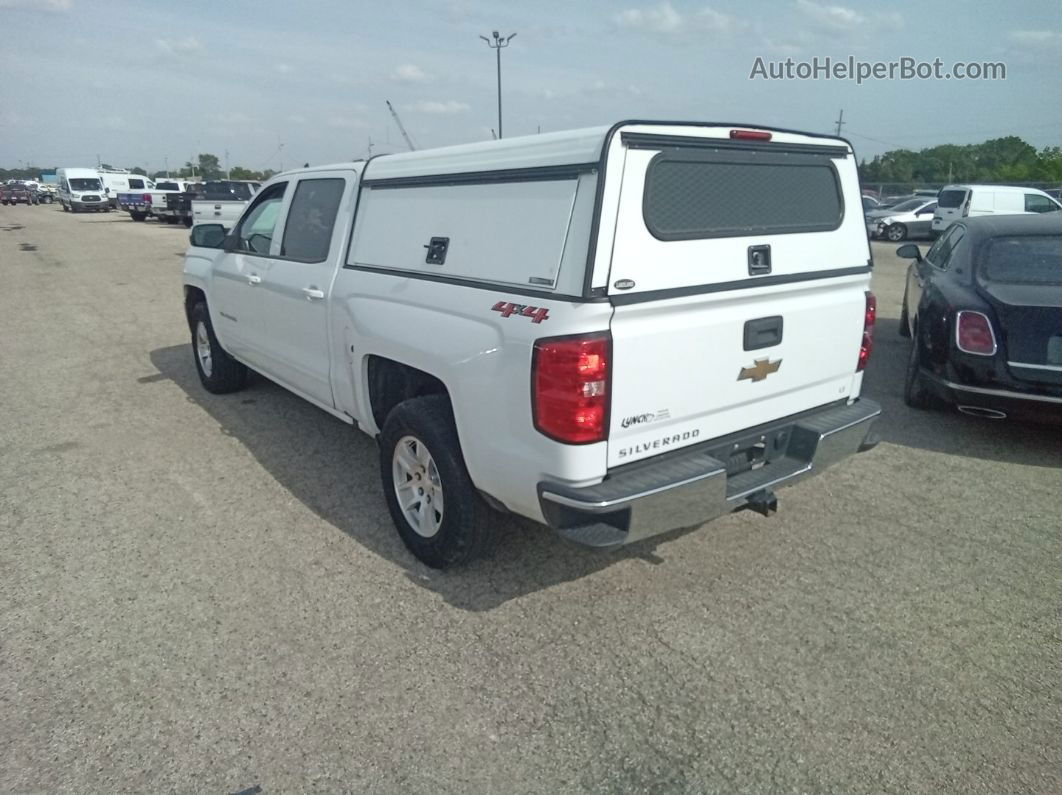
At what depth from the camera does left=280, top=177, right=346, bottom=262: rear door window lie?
4445 mm

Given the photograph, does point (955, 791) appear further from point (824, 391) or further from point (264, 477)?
point (264, 477)

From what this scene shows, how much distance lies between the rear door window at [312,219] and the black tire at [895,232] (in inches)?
936

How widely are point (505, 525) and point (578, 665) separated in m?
1.20

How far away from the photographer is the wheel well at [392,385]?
3730 millimetres

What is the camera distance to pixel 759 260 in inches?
129

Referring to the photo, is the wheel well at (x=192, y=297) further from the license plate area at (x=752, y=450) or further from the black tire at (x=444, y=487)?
the license plate area at (x=752, y=450)

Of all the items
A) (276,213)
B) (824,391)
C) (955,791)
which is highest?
(276,213)

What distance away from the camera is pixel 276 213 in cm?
520

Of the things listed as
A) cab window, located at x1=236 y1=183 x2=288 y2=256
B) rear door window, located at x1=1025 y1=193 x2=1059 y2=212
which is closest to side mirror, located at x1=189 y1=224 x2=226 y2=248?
cab window, located at x1=236 y1=183 x2=288 y2=256

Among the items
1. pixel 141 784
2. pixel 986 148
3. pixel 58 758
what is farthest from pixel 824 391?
pixel 986 148

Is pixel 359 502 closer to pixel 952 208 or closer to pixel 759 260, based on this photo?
pixel 759 260

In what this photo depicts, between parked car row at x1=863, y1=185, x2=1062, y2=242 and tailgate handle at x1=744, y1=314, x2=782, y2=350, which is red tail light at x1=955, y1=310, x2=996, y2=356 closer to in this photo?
tailgate handle at x1=744, y1=314, x2=782, y2=350

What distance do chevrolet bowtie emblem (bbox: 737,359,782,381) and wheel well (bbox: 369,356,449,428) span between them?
4.64ft

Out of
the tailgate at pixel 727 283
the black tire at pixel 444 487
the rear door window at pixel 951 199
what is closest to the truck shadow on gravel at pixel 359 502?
the black tire at pixel 444 487
